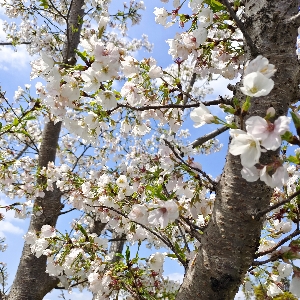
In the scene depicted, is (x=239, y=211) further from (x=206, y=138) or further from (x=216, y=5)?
(x=216, y=5)

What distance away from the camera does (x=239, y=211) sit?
1.18 m

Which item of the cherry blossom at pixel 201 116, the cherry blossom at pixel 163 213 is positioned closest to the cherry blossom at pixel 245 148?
the cherry blossom at pixel 201 116

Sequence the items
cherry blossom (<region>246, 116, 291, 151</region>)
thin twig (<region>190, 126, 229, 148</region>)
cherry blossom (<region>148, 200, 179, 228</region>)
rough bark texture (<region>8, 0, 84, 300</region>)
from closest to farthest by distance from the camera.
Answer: cherry blossom (<region>246, 116, 291, 151</region>)
cherry blossom (<region>148, 200, 179, 228</region>)
thin twig (<region>190, 126, 229, 148</region>)
rough bark texture (<region>8, 0, 84, 300</region>)

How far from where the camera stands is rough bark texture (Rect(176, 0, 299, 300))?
118 cm

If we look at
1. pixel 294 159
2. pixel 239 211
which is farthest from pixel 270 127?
pixel 239 211

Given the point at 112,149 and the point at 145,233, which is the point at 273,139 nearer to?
the point at 145,233

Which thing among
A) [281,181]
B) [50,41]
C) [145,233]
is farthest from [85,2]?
[281,181]

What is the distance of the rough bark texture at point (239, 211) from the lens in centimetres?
118

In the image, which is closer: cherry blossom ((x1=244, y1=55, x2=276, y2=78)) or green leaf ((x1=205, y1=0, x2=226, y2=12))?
cherry blossom ((x1=244, y1=55, x2=276, y2=78))

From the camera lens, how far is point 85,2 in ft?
14.5

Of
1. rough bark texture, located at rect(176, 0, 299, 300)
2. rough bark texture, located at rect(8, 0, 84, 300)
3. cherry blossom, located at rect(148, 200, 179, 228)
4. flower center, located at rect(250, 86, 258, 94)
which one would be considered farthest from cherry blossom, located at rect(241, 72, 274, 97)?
rough bark texture, located at rect(8, 0, 84, 300)

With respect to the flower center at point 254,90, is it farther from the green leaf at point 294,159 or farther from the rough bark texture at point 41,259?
the rough bark texture at point 41,259

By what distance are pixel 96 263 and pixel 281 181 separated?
1.41 metres

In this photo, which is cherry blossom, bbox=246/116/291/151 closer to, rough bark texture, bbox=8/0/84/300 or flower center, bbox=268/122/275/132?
flower center, bbox=268/122/275/132
